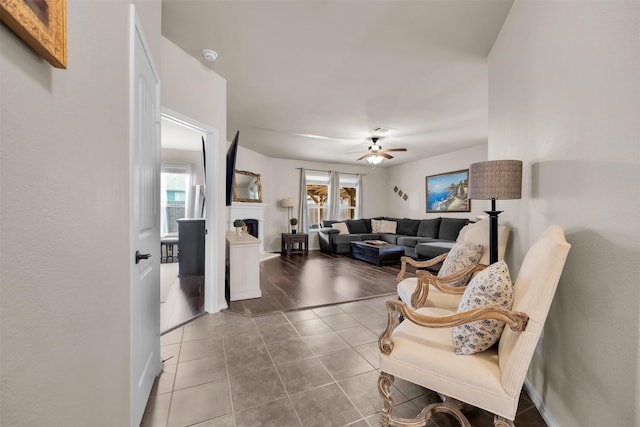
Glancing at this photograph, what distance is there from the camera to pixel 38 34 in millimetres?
537

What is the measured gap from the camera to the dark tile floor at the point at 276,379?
57.6 inches

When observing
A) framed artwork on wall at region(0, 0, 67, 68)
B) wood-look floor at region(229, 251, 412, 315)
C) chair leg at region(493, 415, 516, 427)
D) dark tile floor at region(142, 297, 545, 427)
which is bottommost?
dark tile floor at region(142, 297, 545, 427)

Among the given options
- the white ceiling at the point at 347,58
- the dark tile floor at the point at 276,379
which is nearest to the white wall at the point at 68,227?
the dark tile floor at the point at 276,379

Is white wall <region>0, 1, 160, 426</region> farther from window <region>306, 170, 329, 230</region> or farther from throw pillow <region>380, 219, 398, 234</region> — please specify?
throw pillow <region>380, 219, 398, 234</region>

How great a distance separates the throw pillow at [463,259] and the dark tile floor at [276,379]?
0.79 m

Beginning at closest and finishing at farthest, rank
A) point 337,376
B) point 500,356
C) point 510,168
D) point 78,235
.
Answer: point 78,235, point 500,356, point 510,168, point 337,376

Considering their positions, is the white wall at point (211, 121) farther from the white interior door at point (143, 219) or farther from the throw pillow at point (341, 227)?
the throw pillow at point (341, 227)

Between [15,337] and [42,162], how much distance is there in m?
0.38

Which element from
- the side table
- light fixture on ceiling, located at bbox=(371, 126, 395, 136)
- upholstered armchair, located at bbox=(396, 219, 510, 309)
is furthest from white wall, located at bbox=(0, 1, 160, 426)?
the side table

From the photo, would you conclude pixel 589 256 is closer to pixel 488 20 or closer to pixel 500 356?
pixel 500 356

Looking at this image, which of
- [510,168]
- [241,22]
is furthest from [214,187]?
[510,168]

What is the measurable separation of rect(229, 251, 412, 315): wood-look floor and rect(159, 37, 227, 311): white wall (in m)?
0.52

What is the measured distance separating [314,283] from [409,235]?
3904 mm

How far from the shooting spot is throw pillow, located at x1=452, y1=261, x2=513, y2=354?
1.21 meters
